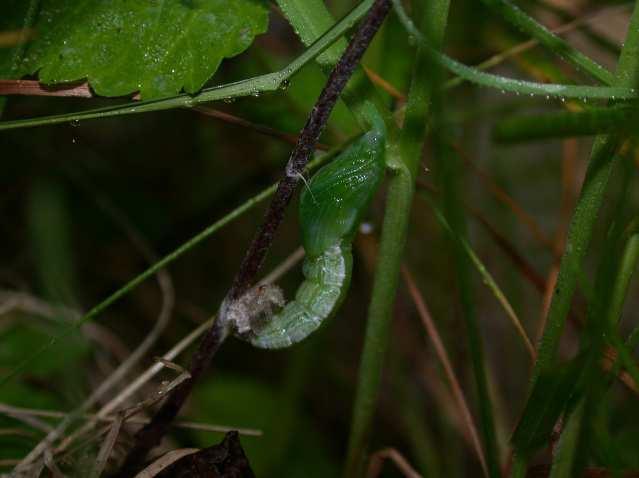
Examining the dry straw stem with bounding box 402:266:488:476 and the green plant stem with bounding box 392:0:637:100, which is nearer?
the green plant stem with bounding box 392:0:637:100

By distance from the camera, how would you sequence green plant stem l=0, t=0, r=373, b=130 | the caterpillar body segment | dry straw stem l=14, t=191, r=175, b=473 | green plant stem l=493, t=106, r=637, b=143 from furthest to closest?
dry straw stem l=14, t=191, r=175, b=473, the caterpillar body segment, green plant stem l=0, t=0, r=373, b=130, green plant stem l=493, t=106, r=637, b=143

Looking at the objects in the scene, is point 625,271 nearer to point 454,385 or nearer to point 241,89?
point 454,385

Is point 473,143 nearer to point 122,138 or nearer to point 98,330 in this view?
point 122,138

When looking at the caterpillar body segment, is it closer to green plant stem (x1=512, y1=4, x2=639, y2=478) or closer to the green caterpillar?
the green caterpillar

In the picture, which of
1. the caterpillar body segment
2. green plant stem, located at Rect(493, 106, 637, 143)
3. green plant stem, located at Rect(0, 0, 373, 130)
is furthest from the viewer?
the caterpillar body segment

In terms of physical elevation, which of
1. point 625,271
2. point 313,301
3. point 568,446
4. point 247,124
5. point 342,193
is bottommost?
point 568,446

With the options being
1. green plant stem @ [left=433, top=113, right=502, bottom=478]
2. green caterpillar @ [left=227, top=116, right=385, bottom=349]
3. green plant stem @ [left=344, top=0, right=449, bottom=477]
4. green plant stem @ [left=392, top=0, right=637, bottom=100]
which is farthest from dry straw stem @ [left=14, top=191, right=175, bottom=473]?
green plant stem @ [left=392, top=0, right=637, bottom=100]

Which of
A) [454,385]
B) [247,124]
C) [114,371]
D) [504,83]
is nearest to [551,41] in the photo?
[504,83]
